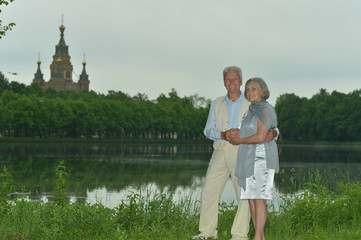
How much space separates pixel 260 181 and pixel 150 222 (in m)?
2.42

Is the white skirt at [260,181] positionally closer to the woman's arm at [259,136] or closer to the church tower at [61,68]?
the woman's arm at [259,136]

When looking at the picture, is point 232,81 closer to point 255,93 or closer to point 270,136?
point 255,93

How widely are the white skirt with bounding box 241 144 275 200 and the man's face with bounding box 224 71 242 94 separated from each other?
3.36 ft

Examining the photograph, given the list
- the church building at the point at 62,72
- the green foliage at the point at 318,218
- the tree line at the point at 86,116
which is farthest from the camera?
the church building at the point at 62,72

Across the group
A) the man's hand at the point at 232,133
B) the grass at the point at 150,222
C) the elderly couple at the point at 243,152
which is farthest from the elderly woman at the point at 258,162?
the grass at the point at 150,222

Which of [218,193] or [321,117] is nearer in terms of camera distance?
[218,193]

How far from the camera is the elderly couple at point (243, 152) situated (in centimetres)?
558

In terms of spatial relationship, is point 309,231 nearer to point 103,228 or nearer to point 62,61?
point 103,228

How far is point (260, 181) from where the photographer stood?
5.57 metres

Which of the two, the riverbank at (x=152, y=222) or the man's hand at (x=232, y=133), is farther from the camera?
the riverbank at (x=152, y=222)

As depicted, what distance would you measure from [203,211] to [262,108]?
1560 mm

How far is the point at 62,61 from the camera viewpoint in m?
192

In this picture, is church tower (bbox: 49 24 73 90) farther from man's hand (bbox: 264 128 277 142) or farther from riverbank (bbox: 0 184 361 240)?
man's hand (bbox: 264 128 277 142)

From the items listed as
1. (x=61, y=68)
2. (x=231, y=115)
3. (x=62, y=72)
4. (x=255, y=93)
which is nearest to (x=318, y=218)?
(x=231, y=115)
